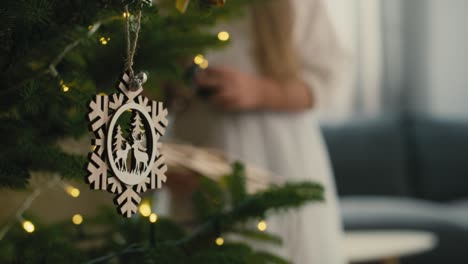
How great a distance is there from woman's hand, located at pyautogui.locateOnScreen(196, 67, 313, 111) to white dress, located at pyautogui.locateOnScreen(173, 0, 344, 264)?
0.03 meters

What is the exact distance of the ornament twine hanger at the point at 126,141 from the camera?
0.46 m

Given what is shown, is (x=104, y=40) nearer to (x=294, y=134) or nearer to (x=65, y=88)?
(x=65, y=88)

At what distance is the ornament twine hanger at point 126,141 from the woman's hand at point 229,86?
573mm

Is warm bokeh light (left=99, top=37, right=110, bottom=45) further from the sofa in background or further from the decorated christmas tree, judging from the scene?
the sofa in background

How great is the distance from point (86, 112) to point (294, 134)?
2.62 ft

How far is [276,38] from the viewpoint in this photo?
1242 millimetres

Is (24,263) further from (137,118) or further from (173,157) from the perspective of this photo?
(173,157)

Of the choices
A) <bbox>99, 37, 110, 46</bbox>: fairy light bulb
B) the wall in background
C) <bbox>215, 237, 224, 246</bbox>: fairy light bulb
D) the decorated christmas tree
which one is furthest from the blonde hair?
the wall in background

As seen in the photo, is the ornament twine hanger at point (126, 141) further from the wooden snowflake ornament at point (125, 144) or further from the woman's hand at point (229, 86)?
the woman's hand at point (229, 86)

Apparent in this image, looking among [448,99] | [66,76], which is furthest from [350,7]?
[66,76]

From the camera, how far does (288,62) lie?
4.10ft

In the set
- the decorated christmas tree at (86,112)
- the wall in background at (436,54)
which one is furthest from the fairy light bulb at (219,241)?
the wall in background at (436,54)

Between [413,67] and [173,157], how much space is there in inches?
127

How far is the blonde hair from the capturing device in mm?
1235
